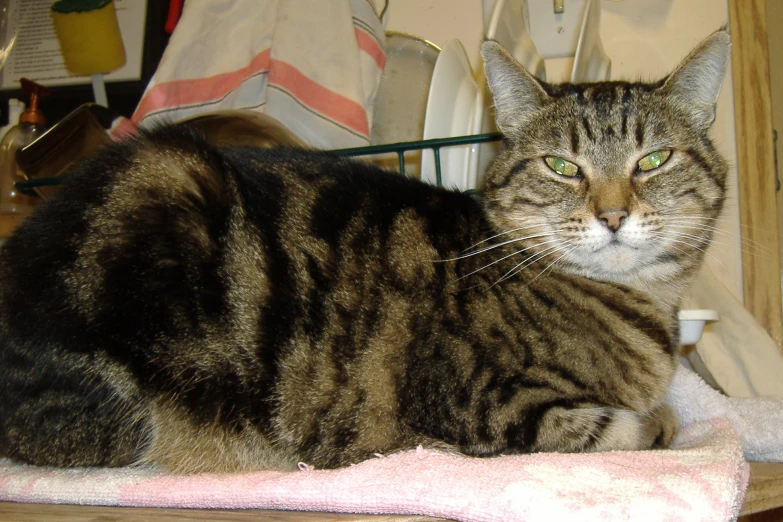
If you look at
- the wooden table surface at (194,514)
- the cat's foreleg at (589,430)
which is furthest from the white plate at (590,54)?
the wooden table surface at (194,514)

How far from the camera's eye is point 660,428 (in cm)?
104

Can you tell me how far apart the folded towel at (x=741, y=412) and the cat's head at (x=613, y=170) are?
0.72 ft

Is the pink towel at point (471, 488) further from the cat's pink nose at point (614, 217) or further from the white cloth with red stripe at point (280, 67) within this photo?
the white cloth with red stripe at point (280, 67)

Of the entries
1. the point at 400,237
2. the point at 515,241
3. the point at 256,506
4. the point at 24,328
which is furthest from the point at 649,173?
the point at 24,328

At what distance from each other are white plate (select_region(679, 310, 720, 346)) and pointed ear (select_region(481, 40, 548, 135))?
510mm

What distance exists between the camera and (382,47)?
Answer: 1725mm

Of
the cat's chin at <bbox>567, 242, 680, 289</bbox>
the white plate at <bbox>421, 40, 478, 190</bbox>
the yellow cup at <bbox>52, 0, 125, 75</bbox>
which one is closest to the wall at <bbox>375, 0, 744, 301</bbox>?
the white plate at <bbox>421, 40, 478, 190</bbox>

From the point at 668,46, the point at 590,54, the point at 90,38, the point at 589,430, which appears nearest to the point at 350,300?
the point at 589,430

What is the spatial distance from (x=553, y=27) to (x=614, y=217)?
118cm

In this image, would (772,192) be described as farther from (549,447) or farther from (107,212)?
(107,212)

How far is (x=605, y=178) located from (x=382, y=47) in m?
0.88

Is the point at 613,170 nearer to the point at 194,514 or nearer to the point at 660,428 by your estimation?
the point at 660,428

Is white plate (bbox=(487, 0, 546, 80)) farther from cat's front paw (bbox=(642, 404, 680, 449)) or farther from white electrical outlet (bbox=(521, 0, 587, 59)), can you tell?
cat's front paw (bbox=(642, 404, 680, 449))

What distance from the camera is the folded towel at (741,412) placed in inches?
40.4
